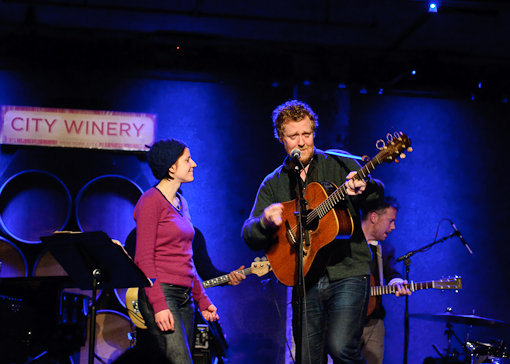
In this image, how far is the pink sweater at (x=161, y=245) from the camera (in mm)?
3172

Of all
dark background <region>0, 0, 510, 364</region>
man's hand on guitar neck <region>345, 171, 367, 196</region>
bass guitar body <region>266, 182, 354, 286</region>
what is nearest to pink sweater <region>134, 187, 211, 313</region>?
bass guitar body <region>266, 182, 354, 286</region>

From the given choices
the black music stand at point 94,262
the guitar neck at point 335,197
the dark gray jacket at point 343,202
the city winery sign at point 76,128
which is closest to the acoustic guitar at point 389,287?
the dark gray jacket at point 343,202

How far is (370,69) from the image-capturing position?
6512 millimetres

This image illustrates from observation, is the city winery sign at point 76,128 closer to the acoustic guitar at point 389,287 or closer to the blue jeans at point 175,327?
the acoustic guitar at point 389,287

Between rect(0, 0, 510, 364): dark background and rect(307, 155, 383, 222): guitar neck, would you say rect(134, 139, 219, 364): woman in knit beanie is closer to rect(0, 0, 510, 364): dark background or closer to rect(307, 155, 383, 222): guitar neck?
rect(307, 155, 383, 222): guitar neck

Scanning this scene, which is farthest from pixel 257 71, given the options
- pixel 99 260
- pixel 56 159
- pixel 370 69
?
pixel 99 260

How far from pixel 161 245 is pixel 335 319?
1243mm

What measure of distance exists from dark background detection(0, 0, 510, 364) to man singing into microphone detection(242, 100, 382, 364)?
291 cm

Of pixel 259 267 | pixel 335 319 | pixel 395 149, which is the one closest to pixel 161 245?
Result: pixel 335 319

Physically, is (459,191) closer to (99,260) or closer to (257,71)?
(257,71)

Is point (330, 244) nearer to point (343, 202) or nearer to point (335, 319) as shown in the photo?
point (343, 202)

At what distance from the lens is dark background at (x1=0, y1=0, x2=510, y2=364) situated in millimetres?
6129

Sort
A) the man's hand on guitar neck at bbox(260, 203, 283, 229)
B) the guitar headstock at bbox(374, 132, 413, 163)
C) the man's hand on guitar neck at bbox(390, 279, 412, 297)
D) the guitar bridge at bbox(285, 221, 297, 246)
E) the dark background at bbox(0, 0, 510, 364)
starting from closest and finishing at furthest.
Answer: the guitar headstock at bbox(374, 132, 413, 163) → the man's hand on guitar neck at bbox(260, 203, 283, 229) → the guitar bridge at bbox(285, 221, 297, 246) → the man's hand on guitar neck at bbox(390, 279, 412, 297) → the dark background at bbox(0, 0, 510, 364)

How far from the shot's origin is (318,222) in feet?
10.5
